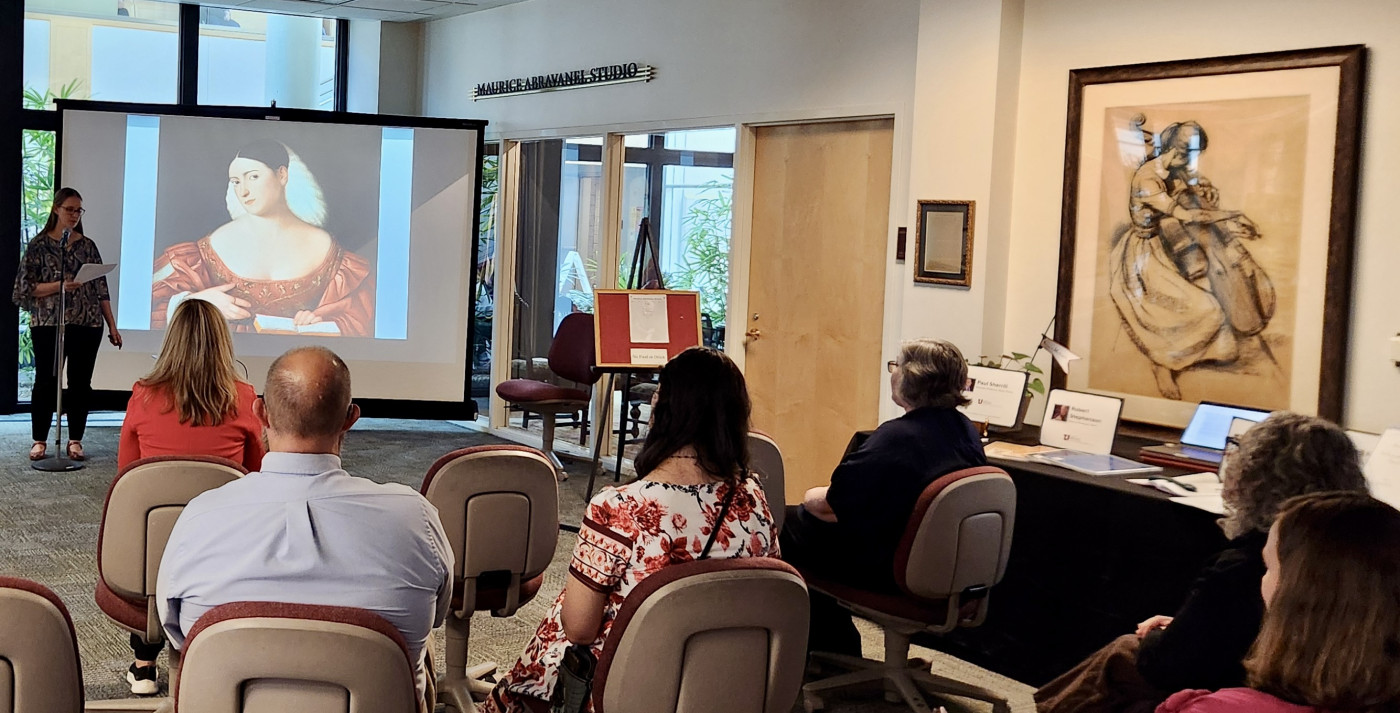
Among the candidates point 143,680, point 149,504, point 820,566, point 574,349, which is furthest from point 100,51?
point 820,566

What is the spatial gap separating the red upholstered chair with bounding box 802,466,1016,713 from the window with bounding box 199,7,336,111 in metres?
6.84

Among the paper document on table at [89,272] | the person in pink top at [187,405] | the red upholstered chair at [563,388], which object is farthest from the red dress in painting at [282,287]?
the person in pink top at [187,405]

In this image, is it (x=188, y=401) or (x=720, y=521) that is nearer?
(x=720, y=521)

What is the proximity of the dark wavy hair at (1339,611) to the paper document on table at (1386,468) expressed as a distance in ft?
6.47

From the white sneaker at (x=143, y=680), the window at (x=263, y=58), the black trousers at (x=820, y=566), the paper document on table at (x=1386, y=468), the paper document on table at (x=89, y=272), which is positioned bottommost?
the white sneaker at (x=143, y=680)

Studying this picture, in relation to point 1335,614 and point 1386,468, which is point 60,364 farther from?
point 1335,614

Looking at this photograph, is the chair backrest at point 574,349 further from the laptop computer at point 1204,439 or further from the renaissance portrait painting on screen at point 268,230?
the laptop computer at point 1204,439

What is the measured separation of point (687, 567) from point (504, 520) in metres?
1.17

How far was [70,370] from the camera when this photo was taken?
22.8ft

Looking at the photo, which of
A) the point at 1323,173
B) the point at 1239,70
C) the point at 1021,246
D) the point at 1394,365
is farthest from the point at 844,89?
the point at 1394,365

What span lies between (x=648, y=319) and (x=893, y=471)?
2632 mm

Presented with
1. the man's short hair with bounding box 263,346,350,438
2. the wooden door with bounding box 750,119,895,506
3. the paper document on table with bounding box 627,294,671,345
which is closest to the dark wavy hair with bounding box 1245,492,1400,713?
the man's short hair with bounding box 263,346,350,438

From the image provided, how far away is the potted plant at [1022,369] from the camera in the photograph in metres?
4.70

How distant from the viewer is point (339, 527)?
6.98 feet
